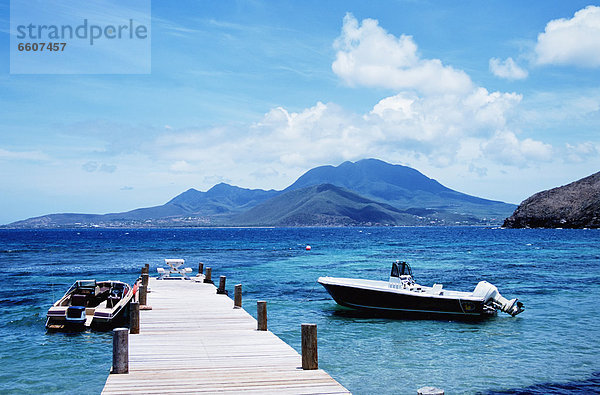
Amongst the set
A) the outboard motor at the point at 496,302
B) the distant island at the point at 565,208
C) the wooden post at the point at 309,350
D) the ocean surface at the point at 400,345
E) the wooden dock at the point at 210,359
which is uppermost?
the distant island at the point at 565,208

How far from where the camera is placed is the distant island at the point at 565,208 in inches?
6265

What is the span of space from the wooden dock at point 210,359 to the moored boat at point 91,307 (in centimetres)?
337

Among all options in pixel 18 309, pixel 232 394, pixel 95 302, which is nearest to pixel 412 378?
pixel 232 394

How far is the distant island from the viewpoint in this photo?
522ft

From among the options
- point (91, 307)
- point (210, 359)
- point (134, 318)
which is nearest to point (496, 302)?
point (210, 359)

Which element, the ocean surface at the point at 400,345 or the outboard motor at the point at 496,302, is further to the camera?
the outboard motor at the point at 496,302

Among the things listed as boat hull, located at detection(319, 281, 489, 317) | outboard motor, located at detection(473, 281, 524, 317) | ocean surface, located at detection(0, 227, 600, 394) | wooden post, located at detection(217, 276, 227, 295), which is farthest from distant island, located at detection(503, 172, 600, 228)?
wooden post, located at detection(217, 276, 227, 295)

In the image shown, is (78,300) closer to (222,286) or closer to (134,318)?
(222,286)

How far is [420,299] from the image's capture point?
898 inches

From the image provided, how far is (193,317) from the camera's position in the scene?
17.2 metres

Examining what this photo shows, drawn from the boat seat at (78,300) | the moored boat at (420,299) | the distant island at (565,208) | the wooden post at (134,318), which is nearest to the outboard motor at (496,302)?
the moored boat at (420,299)

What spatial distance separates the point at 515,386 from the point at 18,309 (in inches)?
927

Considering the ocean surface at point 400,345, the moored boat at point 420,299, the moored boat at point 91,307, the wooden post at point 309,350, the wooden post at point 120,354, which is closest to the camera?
the wooden post at point 120,354

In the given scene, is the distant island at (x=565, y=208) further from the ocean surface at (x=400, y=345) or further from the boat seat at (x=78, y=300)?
the boat seat at (x=78, y=300)
